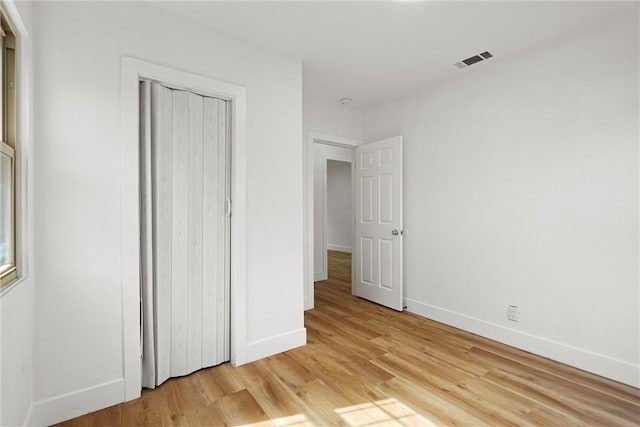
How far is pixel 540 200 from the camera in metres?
2.60

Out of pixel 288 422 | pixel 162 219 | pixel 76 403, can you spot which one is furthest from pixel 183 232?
pixel 288 422

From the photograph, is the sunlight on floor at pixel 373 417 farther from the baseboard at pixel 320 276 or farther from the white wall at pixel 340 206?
the white wall at pixel 340 206

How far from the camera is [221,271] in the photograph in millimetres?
2381

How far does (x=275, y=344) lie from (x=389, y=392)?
1.02 meters

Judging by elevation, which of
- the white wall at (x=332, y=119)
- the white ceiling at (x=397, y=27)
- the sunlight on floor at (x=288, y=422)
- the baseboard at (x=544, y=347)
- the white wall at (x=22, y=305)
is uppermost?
the white ceiling at (x=397, y=27)

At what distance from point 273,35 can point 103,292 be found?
86.7 inches

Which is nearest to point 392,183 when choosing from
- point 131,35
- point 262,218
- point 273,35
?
point 262,218

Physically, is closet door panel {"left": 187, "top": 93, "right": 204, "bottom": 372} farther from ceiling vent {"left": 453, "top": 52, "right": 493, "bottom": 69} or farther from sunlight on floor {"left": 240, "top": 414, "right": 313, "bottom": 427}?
ceiling vent {"left": 453, "top": 52, "right": 493, "bottom": 69}

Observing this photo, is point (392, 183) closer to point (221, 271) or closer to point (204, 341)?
point (221, 271)

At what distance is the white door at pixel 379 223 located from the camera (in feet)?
12.1

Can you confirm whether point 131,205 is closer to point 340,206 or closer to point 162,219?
point 162,219

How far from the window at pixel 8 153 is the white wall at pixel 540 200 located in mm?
3436

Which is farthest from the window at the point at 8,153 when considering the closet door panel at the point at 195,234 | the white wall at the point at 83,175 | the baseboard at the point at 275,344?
the baseboard at the point at 275,344

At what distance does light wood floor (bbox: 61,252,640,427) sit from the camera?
1.77m
